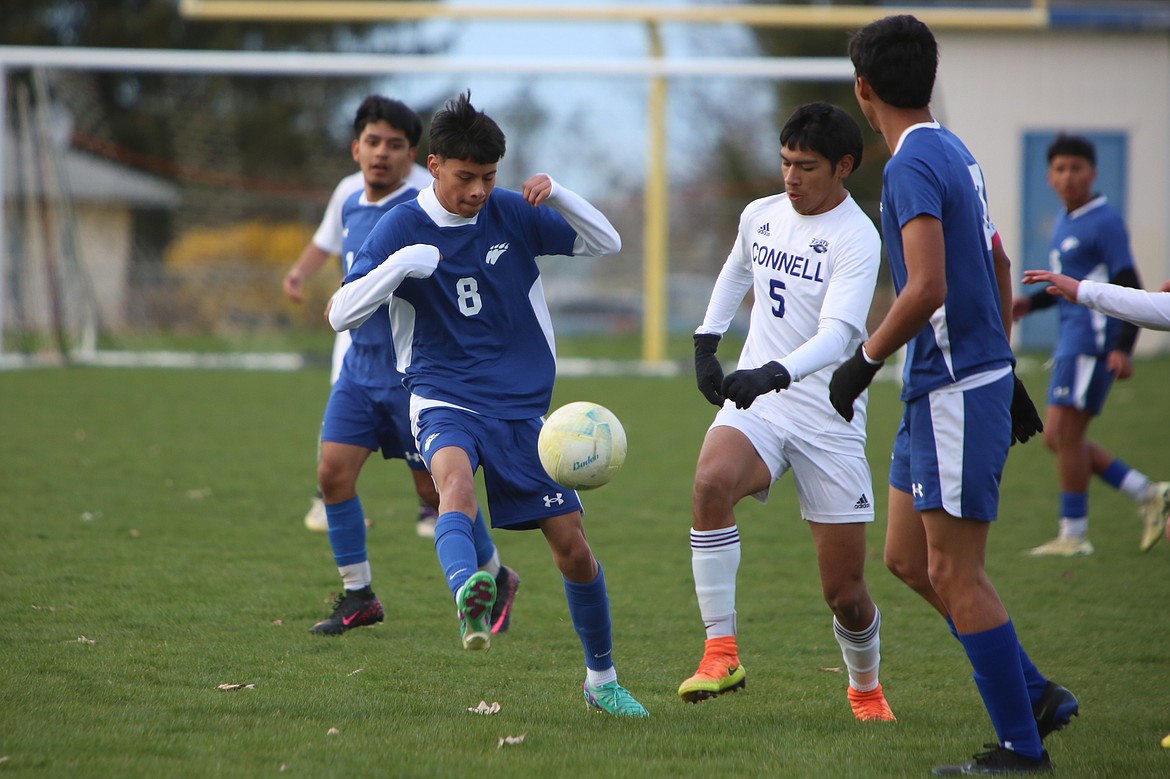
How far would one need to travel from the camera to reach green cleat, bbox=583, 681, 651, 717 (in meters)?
4.51

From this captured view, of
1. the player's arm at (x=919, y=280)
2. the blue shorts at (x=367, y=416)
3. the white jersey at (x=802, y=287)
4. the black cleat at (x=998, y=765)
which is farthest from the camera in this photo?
the blue shorts at (x=367, y=416)

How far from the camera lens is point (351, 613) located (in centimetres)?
573

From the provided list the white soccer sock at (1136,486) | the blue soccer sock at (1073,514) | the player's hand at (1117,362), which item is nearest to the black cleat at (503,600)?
the blue soccer sock at (1073,514)

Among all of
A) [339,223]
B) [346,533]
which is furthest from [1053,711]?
[339,223]

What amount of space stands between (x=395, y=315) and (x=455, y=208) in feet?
1.56

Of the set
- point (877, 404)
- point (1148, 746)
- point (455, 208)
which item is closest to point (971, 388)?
point (1148, 746)

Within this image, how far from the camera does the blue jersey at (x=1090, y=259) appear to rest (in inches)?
298

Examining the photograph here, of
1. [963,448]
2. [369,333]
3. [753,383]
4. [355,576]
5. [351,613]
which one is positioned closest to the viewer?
[963,448]

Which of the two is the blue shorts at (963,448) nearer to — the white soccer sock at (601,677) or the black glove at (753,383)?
the black glove at (753,383)

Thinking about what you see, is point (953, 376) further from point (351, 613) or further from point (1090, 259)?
point (1090, 259)

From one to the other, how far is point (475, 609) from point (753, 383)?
1123mm

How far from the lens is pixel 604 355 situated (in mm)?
18344

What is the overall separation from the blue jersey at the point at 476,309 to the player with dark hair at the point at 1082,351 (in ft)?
14.0

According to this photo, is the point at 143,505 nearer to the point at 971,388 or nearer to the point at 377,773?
the point at 377,773
